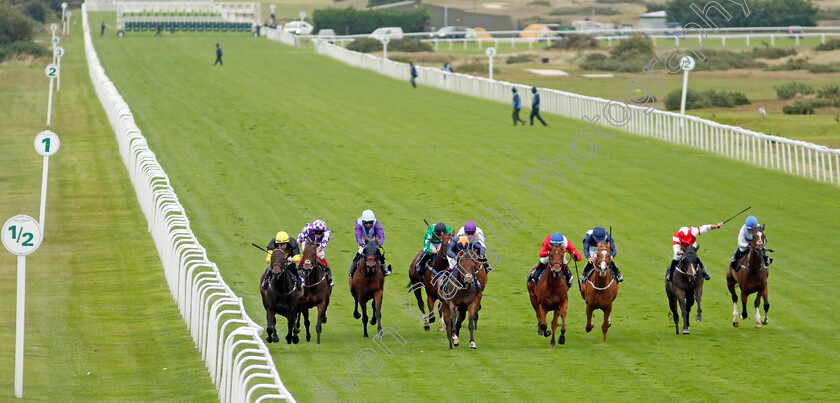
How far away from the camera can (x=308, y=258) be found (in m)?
13.4

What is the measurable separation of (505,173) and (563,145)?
14.8 feet

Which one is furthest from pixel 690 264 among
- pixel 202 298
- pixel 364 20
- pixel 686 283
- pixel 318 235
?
pixel 364 20

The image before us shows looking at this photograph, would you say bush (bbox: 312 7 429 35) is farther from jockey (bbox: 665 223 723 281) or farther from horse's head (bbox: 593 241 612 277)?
horse's head (bbox: 593 241 612 277)

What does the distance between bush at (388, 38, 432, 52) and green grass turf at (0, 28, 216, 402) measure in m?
41.3

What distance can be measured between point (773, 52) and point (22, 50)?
3953cm

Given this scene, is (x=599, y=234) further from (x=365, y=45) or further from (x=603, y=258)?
(x=365, y=45)

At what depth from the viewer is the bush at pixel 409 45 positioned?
72.9 meters

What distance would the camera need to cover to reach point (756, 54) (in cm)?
6531

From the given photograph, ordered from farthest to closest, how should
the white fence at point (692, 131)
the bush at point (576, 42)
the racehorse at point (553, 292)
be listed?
the bush at point (576, 42) → the white fence at point (692, 131) → the racehorse at point (553, 292)

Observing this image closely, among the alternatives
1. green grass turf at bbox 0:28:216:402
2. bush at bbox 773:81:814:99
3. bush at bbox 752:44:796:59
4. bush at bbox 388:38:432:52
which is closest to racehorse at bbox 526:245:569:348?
green grass turf at bbox 0:28:216:402

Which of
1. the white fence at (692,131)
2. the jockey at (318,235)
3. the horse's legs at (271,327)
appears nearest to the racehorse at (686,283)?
the jockey at (318,235)

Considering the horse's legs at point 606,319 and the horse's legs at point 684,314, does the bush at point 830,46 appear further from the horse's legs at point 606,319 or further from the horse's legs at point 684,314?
the horse's legs at point 606,319

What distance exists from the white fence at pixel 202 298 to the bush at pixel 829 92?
28132mm

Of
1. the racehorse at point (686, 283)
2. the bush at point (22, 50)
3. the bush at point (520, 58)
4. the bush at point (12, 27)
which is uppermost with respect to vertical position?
the bush at point (12, 27)
